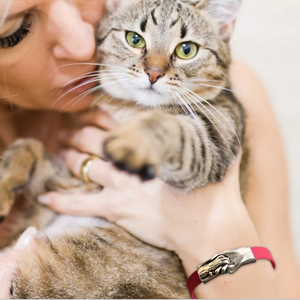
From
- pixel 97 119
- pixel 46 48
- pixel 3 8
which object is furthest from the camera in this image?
pixel 97 119

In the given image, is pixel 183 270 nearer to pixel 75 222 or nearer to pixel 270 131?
pixel 75 222

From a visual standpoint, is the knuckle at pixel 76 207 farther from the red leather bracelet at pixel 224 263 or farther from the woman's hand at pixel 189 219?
the red leather bracelet at pixel 224 263

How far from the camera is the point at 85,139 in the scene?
941mm

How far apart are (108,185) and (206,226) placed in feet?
0.98

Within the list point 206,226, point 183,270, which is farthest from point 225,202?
point 183,270

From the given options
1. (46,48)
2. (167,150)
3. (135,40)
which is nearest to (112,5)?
(135,40)

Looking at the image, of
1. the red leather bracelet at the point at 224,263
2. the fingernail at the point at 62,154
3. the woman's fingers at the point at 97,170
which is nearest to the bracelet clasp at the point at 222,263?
the red leather bracelet at the point at 224,263

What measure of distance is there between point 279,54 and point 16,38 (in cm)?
101

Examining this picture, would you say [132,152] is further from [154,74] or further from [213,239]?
[213,239]

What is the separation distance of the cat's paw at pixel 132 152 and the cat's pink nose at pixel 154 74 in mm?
303

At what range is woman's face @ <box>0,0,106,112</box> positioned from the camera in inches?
25.4

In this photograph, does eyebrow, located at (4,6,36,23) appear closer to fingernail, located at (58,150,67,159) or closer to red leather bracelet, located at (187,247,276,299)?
fingernail, located at (58,150,67,159)

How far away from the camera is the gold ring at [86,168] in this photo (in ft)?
2.89

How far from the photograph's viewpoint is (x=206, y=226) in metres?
0.79
